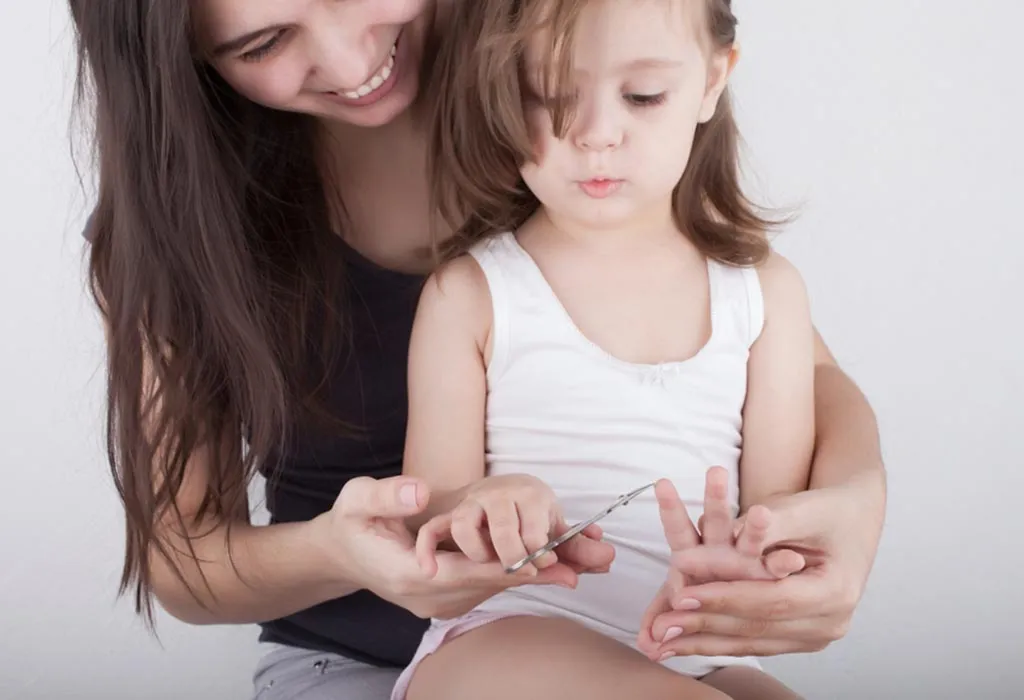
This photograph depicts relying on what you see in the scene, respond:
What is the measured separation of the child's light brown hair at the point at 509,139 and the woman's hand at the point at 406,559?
1.08 feet

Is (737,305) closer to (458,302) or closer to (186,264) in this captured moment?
(458,302)

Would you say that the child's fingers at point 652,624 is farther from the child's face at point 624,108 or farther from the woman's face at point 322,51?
the woman's face at point 322,51

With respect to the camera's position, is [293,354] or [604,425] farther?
[293,354]

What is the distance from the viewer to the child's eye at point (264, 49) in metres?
1.30

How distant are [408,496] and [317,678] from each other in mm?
596

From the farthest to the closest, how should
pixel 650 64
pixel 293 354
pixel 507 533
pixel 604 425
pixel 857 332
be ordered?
1. pixel 857 332
2. pixel 293 354
3. pixel 604 425
4. pixel 650 64
5. pixel 507 533

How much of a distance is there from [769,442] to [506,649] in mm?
371

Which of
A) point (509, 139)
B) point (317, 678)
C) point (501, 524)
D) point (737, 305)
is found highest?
point (509, 139)

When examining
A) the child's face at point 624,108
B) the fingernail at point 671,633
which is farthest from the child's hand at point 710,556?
the child's face at point 624,108

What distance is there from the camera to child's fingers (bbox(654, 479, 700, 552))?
1.06m

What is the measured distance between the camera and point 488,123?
124 cm

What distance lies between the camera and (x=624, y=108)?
1196 millimetres

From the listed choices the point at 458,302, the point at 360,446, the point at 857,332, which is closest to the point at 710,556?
the point at 458,302

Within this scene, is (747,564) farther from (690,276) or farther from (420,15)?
(420,15)
